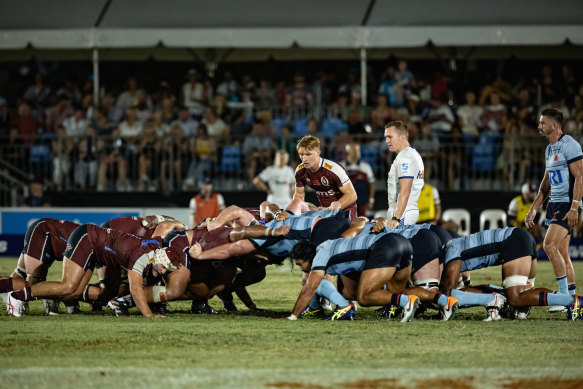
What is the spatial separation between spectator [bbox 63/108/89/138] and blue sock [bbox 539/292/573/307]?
1332cm

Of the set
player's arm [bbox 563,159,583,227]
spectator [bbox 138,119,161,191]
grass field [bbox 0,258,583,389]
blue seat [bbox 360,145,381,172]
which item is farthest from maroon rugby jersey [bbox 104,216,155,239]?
blue seat [bbox 360,145,381,172]

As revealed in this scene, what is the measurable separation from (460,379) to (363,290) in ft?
10.5

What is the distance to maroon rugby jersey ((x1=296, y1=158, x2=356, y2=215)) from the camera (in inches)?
443

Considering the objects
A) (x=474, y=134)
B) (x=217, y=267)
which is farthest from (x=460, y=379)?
(x=474, y=134)

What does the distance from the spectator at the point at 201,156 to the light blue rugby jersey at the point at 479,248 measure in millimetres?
10281

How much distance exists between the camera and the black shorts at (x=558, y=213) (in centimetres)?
1028

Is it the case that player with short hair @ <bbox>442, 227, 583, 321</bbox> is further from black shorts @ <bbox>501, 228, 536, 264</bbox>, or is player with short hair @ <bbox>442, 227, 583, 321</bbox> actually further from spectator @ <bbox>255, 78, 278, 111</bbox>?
spectator @ <bbox>255, 78, 278, 111</bbox>

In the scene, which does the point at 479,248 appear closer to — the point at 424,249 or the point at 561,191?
the point at 424,249

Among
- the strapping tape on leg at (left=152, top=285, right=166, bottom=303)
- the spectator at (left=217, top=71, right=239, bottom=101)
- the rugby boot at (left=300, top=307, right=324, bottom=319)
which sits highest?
the spectator at (left=217, top=71, right=239, bottom=101)

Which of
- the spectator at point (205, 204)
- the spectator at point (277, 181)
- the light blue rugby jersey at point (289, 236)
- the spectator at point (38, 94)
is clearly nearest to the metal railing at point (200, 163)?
the spectator at point (277, 181)

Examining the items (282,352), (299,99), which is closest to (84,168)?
(299,99)

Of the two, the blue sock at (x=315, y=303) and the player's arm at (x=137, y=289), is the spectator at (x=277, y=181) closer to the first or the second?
the blue sock at (x=315, y=303)

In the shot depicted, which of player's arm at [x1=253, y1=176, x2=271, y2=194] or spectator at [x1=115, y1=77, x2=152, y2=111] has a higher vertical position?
spectator at [x1=115, y1=77, x2=152, y2=111]

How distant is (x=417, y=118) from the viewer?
19922 mm
